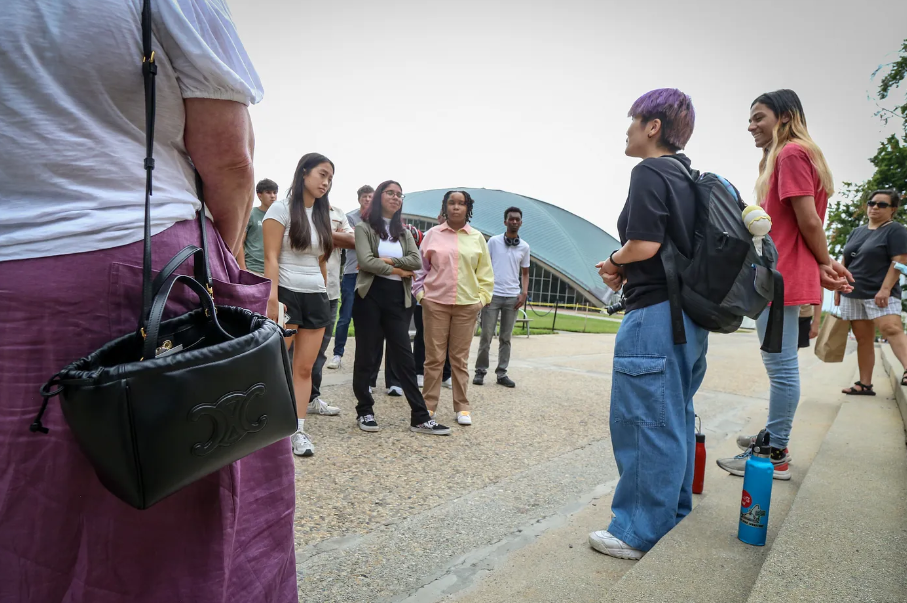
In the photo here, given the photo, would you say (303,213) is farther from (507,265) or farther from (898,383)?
(898,383)

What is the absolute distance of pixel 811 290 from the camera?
296 cm

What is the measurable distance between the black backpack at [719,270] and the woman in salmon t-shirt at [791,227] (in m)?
0.81

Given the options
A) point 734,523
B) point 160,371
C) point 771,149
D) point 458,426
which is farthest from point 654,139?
point 458,426

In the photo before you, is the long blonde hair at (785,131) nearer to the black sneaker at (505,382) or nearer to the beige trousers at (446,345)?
the beige trousers at (446,345)

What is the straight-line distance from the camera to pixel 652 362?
2.25 meters

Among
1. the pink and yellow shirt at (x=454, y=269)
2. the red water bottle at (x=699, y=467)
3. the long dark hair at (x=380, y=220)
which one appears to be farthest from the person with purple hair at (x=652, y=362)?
the long dark hair at (x=380, y=220)

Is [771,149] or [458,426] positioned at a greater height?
[771,149]

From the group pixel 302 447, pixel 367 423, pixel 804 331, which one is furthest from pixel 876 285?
pixel 302 447

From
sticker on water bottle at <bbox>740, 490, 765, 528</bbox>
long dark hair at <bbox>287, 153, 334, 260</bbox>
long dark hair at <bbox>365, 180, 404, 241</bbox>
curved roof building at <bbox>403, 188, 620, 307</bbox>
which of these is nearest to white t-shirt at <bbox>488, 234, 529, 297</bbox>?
long dark hair at <bbox>365, 180, 404, 241</bbox>

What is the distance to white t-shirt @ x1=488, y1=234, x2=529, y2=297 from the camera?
686 cm

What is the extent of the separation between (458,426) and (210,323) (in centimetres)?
354

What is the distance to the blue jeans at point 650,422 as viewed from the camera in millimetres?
2236

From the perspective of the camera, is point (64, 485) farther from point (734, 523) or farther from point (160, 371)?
point (734, 523)

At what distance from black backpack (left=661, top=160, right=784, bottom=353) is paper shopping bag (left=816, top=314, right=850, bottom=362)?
13.1 feet
